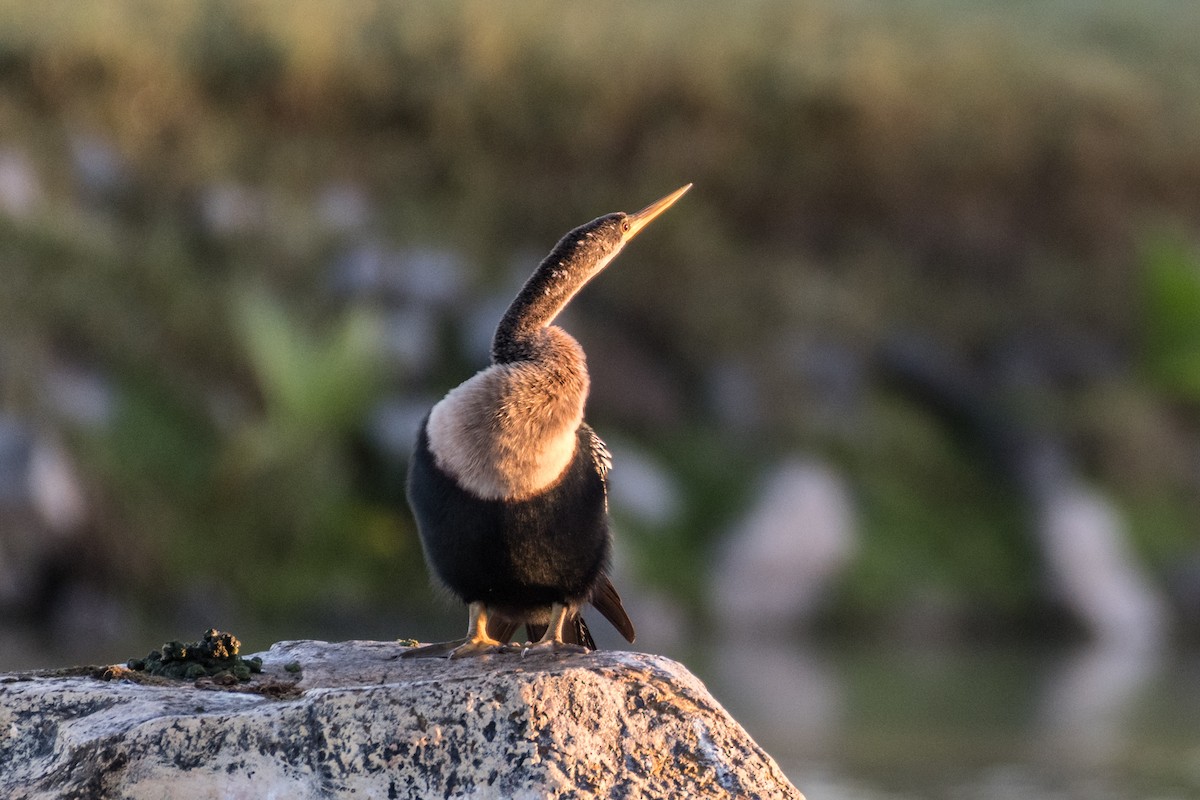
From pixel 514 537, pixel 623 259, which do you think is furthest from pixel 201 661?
pixel 623 259

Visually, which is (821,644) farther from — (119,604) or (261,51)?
(261,51)

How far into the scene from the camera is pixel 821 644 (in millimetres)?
13047

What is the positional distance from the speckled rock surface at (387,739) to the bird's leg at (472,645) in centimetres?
32

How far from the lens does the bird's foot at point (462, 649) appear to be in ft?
12.2

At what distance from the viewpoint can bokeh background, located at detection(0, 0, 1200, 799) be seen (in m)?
11.9

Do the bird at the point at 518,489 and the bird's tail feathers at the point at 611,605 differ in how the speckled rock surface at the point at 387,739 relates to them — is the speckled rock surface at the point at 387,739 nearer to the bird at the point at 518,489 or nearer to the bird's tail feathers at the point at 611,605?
the bird at the point at 518,489

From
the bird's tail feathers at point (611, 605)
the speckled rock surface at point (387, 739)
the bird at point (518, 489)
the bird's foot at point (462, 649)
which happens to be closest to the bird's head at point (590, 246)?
the bird at point (518, 489)

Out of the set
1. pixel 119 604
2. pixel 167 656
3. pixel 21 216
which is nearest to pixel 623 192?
pixel 21 216

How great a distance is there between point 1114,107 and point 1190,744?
11.4 meters

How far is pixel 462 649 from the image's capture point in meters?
3.74

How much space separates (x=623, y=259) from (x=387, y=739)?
12686 millimetres

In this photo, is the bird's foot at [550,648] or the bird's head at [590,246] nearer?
the bird's foot at [550,648]

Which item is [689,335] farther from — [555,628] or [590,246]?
[555,628]

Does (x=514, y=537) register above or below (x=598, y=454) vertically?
below
